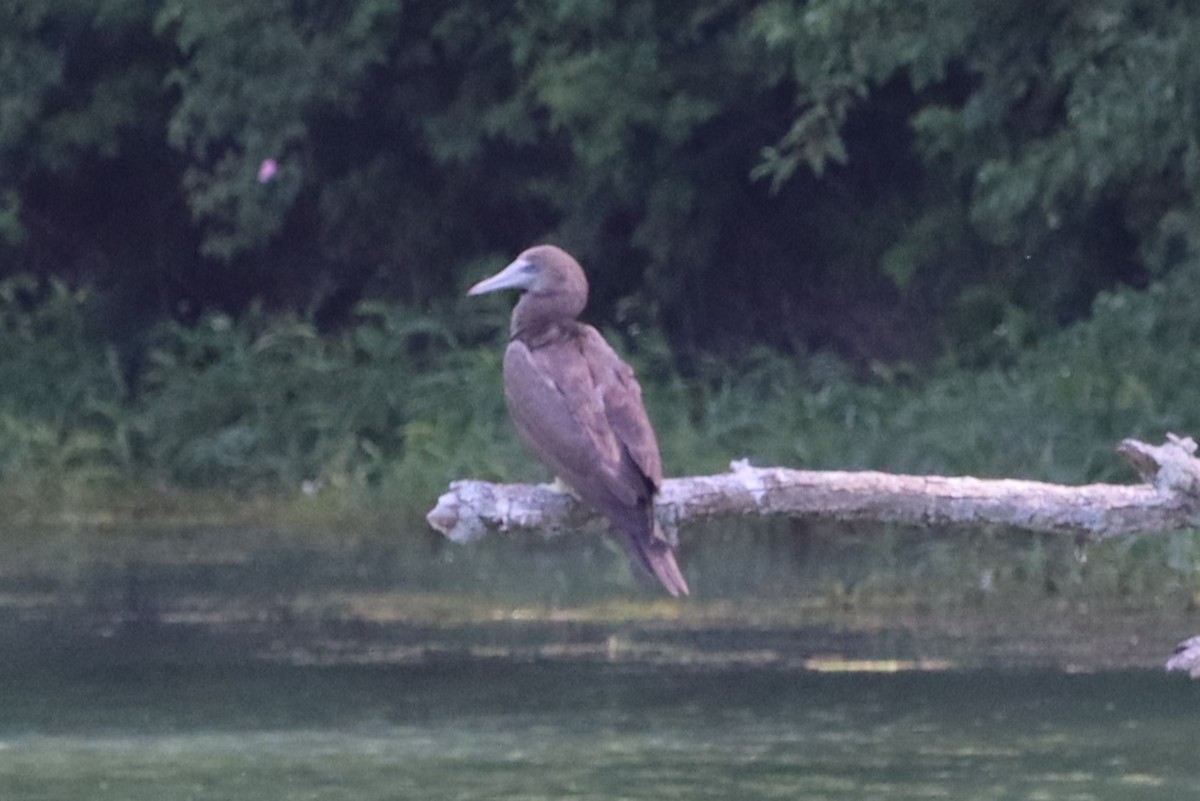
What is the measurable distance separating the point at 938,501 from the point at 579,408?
3.42 feet

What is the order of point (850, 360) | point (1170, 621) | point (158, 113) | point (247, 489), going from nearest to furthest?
point (1170, 621), point (247, 489), point (850, 360), point (158, 113)

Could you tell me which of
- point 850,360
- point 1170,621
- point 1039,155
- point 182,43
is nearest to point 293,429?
point 182,43

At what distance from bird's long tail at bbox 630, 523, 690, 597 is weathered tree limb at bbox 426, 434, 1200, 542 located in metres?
0.46

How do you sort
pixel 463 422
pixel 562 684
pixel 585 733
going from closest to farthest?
pixel 585 733
pixel 562 684
pixel 463 422

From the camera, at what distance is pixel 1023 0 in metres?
10.6

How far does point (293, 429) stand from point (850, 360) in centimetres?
243

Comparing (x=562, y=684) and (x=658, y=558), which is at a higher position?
(x=658, y=558)

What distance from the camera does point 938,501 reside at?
423 cm

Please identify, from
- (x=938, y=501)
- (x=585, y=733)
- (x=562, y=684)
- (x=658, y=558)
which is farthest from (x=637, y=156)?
(x=938, y=501)

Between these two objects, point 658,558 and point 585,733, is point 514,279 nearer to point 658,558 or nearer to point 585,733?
point 658,558

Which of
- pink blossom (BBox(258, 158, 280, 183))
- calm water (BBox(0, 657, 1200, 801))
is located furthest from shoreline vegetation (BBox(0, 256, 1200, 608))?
calm water (BBox(0, 657, 1200, 801))

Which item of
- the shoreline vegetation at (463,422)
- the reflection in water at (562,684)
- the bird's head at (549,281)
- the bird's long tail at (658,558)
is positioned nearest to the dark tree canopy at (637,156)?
the shoreline vegetation at (463,422)

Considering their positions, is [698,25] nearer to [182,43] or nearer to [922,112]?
[922,112]

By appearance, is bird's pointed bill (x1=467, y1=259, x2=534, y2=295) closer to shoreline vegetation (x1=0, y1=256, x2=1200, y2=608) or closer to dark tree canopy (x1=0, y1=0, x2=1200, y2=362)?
shoreline vegetation (x1=0, y1=256, x2=1200, y2=608)
